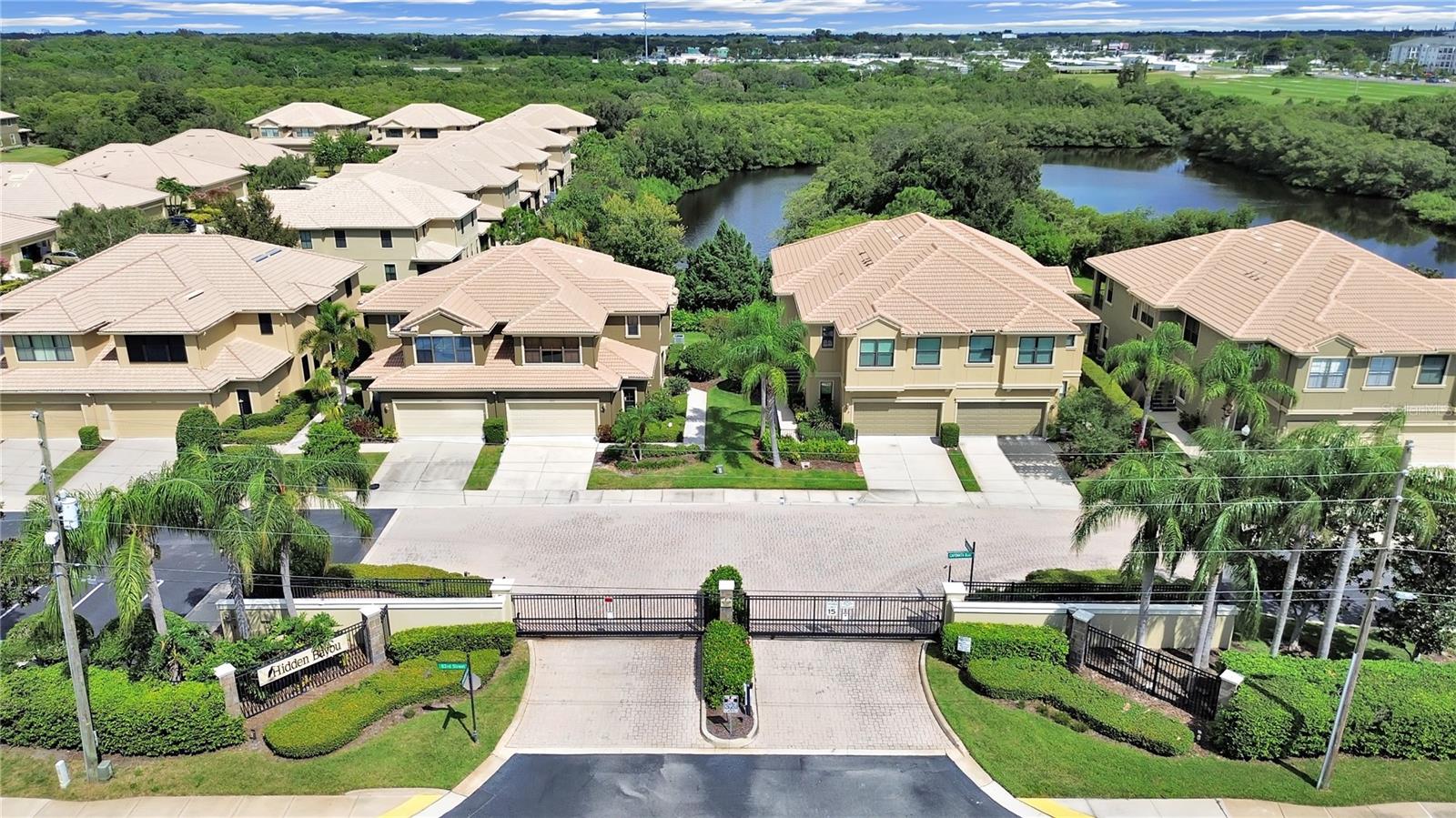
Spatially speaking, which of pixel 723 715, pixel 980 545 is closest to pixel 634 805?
pixel 723 715

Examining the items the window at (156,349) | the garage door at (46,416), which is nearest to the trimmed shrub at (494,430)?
the window at (156,349)

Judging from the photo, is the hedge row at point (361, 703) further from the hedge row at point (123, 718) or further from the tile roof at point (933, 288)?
the tile roof at point (933, 288)

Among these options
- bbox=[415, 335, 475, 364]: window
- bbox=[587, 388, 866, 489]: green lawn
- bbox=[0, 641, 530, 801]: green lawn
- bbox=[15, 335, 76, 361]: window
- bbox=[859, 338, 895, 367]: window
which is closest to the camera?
bbox=[0, 641, 530, 801]: green lawn

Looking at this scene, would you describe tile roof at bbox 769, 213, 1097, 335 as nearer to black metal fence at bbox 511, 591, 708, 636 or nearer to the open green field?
black metal fence at bbox 511, 591, 708, 636

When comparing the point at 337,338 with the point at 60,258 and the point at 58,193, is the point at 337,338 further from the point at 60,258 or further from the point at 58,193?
the point at 58,193

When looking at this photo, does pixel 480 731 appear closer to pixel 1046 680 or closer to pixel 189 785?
pixel 189 785

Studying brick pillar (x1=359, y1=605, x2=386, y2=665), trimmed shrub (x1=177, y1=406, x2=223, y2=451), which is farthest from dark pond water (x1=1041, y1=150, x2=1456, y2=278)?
brick pillar (x1=359, y1=605, x2=386, y2=665)

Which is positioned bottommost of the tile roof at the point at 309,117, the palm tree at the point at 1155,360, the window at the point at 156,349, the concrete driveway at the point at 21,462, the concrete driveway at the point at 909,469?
the concrete driveway at the point at 21,462
